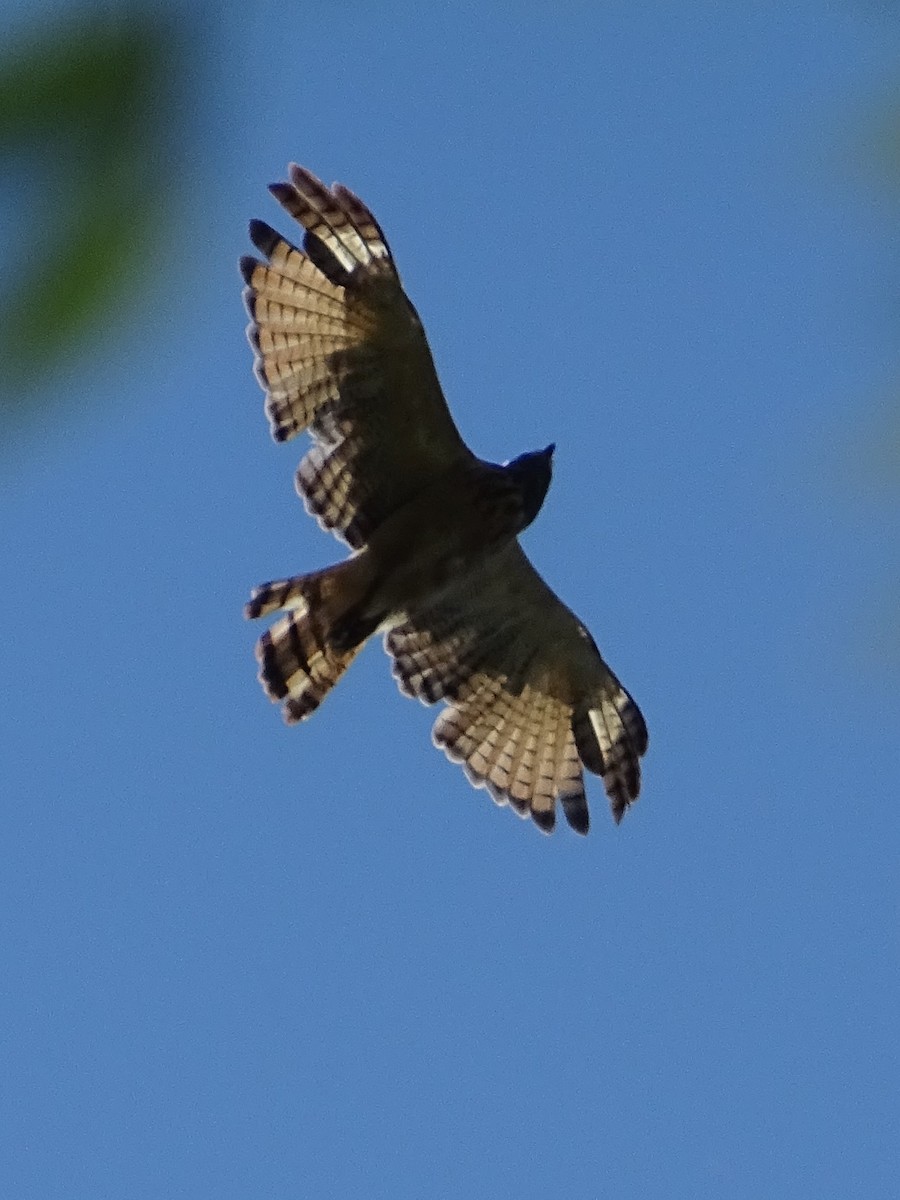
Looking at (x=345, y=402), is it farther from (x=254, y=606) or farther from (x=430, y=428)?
(x=254, y=606)

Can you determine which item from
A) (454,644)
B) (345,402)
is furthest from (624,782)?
(345,402)

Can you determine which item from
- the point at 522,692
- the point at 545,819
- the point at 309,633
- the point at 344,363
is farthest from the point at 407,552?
the point at 545,819

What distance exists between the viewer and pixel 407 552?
845cm

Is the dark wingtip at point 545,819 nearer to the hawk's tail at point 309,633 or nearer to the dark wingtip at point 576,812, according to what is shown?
the dark wingtip at point 576,812

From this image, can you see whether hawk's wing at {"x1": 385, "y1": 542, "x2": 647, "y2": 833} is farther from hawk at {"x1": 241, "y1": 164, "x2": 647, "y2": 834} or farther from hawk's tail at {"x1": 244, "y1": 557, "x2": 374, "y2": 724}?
hawk's tail at {"x1": 244, "y1": 557, "x2": 374, "y2": 724}

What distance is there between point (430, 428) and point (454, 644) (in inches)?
57.6

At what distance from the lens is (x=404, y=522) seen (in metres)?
8.44

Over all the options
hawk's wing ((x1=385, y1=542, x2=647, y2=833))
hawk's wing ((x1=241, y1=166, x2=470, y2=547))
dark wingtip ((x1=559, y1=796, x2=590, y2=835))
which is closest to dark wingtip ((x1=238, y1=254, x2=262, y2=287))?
hawk's wing ((x1=241, y1=166, x2=470, y2=547))

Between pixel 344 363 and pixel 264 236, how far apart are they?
0.66 metres

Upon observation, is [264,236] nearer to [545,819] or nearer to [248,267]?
[248,267]

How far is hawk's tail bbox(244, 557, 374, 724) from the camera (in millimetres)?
8484

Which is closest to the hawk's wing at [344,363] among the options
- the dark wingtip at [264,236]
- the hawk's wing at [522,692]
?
the dark wingtip at [264,236]

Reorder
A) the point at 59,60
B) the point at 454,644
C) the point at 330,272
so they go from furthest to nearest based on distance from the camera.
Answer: the point at 454,644
the point at 330,272
the point at 59,60

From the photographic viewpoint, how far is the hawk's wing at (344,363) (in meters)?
7.66
